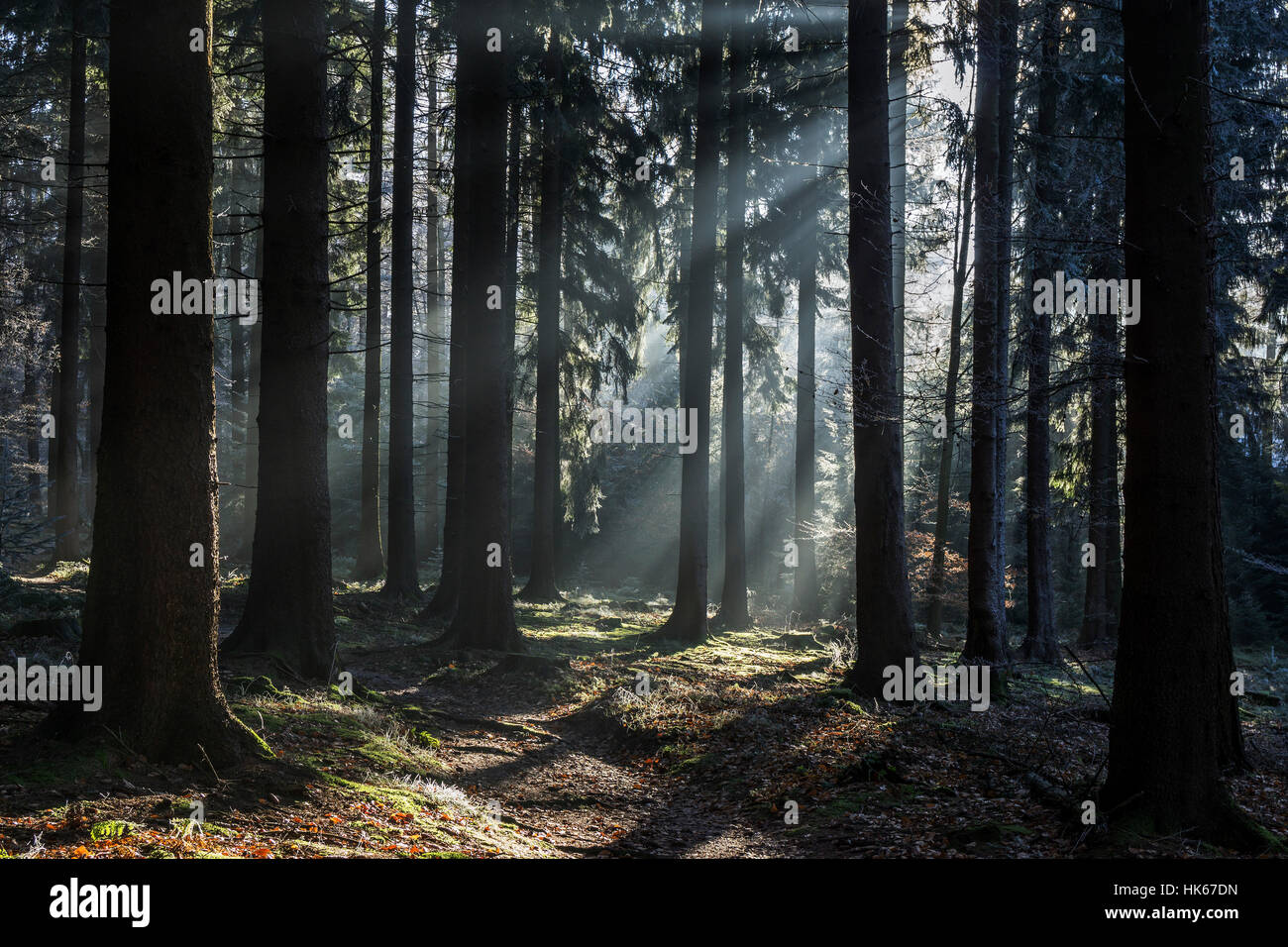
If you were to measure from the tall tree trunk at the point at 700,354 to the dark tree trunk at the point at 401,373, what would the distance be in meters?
5.72

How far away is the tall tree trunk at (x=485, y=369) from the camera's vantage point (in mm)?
11766

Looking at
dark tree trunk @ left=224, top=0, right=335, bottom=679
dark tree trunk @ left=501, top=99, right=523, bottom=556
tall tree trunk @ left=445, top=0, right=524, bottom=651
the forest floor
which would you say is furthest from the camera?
dark tree trunk @ left=501, top=99, right=523, bottom=556

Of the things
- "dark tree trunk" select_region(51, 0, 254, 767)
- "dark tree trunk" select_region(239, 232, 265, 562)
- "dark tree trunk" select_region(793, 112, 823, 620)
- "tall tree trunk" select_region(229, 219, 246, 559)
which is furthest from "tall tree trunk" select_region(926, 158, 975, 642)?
"tall tree trunk" select_region(229, 219, 246, 559)

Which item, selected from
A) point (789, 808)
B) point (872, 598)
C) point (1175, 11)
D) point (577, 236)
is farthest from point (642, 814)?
point (577, 236)

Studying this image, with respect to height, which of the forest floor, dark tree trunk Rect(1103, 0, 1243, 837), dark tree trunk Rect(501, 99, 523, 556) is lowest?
the forest floor

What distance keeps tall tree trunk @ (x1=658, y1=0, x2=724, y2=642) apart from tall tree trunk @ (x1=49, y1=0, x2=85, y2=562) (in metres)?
12.2

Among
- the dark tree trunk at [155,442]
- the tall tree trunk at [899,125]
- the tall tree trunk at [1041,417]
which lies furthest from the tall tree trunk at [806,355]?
the dark tree trunk at [155,442]

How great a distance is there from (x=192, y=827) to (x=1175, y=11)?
7.99 m

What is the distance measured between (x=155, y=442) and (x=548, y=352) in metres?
13.5

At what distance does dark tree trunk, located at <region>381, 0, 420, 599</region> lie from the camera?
1683cm

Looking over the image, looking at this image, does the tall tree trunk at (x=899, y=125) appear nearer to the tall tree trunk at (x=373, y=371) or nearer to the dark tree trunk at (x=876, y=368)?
the dark tree trunk at (x=876, y=368)

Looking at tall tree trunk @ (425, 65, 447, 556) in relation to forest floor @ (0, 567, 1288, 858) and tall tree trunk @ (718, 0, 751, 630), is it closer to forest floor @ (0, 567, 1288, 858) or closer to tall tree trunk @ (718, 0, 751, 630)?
tall tree trunk @ (718, 0, 751, 630)

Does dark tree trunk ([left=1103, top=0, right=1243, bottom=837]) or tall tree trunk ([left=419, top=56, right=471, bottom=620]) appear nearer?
dark tree trunk ([left=1103, top=0, right=1243, bottom=837])

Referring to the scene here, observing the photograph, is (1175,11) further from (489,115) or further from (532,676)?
(532,676)
